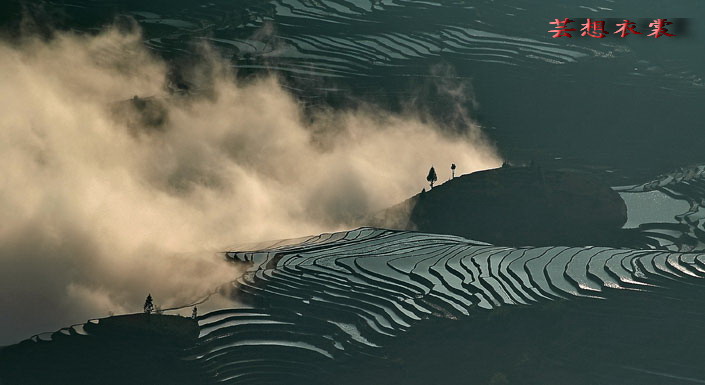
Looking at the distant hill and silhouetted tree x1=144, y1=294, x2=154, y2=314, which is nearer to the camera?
silhouetted tree x1=144, y1=294, x2=154, y2=314

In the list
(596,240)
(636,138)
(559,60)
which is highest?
(559,60)

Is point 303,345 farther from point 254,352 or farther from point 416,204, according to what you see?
point 416,204

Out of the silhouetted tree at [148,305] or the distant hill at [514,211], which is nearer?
the silhouetted tree at [148,305]

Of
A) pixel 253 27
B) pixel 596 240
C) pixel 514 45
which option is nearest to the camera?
pixel 596 240

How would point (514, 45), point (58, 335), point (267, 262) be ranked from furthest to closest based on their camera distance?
point (514, 45)
point (267, 262)
point (58, 335)

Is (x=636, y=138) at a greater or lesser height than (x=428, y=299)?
greater

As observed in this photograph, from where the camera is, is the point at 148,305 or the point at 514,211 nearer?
the point at 148,305

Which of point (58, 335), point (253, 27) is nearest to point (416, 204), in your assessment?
point (253, 27)

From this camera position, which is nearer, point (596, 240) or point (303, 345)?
point (303, 345)
